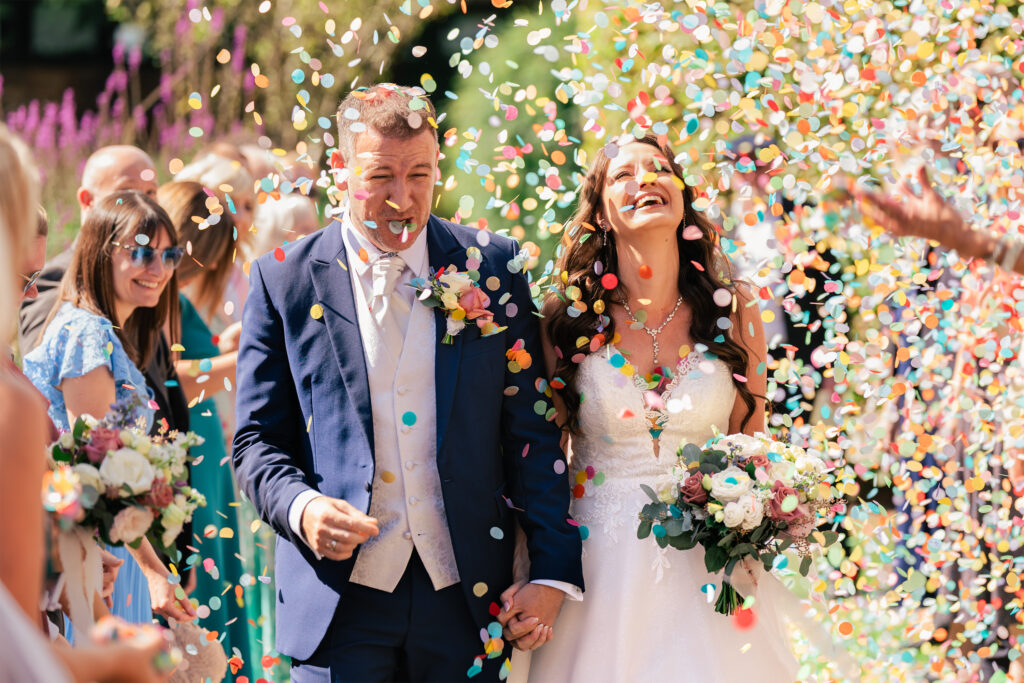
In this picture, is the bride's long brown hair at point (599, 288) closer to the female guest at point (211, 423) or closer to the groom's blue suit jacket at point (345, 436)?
the groom's blue suit jacket at point (345, 436)

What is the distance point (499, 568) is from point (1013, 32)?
2.66 metres

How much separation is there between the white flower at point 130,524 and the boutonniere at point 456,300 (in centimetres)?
94

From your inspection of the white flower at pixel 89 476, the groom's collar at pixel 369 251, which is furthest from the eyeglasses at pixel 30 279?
the groom's collar at pixel 369 251

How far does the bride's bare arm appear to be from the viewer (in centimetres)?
378

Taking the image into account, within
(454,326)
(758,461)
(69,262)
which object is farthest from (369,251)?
(69,262)

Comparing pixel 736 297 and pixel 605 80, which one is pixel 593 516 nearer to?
pixel 736 297

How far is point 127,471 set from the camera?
3.18 meters

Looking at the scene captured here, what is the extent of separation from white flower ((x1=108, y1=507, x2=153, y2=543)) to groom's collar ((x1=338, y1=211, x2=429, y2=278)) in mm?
877

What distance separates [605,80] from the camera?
12.1 ft

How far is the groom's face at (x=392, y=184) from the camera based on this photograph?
10.5ft

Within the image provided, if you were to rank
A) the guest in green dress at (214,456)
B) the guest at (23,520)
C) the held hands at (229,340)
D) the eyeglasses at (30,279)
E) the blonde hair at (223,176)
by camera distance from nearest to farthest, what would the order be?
the guest at (23,520) < the eyeglasses at (30,279) < the guest in green dress at (214,456) < the held hands at (229,340) < the blonde hair at (223,176)

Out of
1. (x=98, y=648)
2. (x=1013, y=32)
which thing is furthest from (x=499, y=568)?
(x=1013, y=32)

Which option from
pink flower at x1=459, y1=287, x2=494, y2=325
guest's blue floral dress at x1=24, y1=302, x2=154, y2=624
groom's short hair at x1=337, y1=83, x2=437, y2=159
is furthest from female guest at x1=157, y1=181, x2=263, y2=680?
pink flower at x1=459, y1=287, x2=494, y2=325

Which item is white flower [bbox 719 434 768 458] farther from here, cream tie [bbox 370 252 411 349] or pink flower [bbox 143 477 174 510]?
pink flower [bbox 143 477 174 510]
